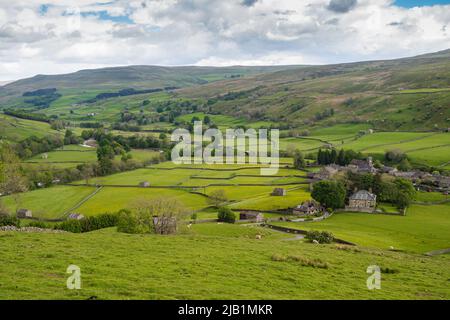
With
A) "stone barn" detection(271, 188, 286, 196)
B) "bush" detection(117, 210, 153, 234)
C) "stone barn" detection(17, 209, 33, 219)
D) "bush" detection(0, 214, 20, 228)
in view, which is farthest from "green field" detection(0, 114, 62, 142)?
"bush" detection(117, 210, 153, 234)

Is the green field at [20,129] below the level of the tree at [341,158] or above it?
above

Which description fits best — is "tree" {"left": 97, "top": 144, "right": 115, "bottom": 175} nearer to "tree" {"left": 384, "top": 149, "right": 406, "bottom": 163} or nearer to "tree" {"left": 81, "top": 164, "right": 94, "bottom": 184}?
"tree" {"left": 81, "top": 164, "right": 94, "bottom": 184}

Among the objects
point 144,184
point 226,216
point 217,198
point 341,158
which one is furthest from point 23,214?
point 341,158

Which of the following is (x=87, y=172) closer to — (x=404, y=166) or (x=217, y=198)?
(x=217, y=198)

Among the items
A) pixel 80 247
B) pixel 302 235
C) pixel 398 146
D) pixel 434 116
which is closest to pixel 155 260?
pixel 80 247

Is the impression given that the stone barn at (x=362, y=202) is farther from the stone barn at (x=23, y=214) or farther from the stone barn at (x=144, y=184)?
the stone barn at (x=23, y=214)

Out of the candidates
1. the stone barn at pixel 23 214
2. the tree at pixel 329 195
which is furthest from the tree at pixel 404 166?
the stone barn at pixel 23 214
